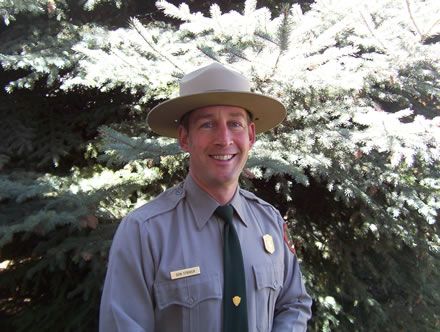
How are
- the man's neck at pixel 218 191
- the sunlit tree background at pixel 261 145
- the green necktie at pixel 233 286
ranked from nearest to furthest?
the green necktie at pixel 233 286 < the man's neck at pixel 218 191 < the sunlit tree background at pixel 261 145

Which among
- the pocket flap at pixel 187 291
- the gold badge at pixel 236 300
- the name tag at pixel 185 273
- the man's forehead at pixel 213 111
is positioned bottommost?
the gold badge at pixel 236 300

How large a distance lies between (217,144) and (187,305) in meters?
0.71

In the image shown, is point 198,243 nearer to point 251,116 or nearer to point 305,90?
point 251,116

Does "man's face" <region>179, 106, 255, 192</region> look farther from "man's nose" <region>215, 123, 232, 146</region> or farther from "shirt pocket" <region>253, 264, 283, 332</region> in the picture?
"shirt pocket" <region>253, 264, 283, 332</region>

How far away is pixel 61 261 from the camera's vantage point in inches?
106

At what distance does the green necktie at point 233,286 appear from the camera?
4.48 feet

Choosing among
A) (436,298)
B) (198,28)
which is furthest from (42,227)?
(436,298)

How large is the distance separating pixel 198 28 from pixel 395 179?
97.1 inches

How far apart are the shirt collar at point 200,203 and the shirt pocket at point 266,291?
0.84 feet

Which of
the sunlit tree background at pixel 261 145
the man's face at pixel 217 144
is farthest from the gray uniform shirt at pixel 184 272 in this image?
the sunlit tree background at pixel 261 145

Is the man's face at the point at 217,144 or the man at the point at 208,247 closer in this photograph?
the man at the point at 208,247

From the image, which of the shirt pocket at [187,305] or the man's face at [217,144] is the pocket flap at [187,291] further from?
the man's face at [217,144]

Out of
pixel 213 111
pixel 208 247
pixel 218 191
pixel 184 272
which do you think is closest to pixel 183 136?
pixel 213 111

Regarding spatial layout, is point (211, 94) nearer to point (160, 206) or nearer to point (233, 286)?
point (160, 206)
